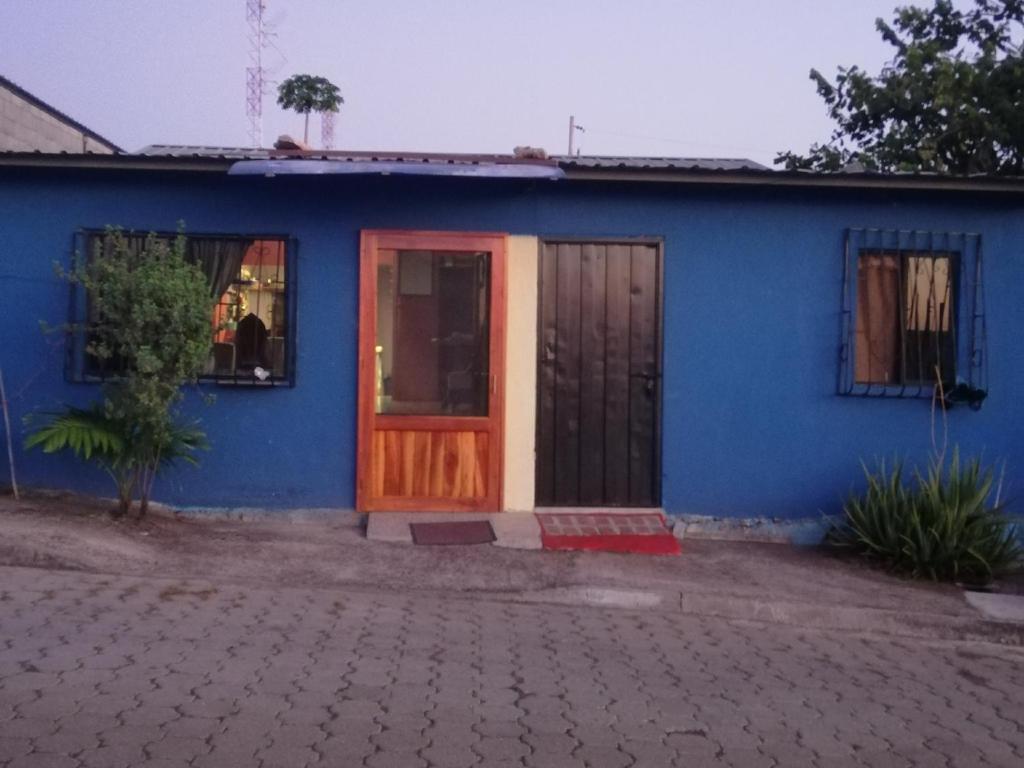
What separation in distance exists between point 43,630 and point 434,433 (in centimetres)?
400

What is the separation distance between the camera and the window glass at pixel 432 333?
971cm

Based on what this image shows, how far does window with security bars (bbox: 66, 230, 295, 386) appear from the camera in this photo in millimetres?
9609

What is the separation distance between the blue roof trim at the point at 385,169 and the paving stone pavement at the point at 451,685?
3.14m

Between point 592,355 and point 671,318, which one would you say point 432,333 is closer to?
point 592,355

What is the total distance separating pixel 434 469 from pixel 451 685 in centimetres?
403

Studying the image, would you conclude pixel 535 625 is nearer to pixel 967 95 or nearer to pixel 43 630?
pixel 43 630

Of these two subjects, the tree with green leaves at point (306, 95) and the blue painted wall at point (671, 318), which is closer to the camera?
the blue painted wall at point (671, 318)

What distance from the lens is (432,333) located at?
32.0 feet

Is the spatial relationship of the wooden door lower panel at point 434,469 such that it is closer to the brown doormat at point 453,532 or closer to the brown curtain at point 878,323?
the brown doormat at point 453,532

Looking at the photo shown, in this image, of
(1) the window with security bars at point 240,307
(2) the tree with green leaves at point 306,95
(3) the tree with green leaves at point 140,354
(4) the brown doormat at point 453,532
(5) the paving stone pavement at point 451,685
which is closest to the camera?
(5) the paving stone pavement at point 451,685

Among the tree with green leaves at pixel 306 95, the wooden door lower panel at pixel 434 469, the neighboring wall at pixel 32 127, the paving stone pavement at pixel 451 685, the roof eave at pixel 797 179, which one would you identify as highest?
the tree with green leaves at pixel 306 95

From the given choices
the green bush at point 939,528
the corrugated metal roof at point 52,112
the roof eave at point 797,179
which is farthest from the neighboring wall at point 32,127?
the green bush at point 939,528

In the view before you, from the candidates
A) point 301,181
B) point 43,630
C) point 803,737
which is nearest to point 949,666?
point 803,737

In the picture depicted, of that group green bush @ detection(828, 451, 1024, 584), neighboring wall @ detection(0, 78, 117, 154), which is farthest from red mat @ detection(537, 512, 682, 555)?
neighboring wall @ detection(0, 78, 117, 154)
